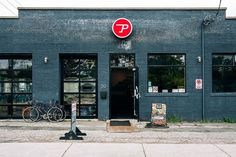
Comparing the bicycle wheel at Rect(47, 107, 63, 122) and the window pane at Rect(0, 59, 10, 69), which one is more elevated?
the window pane at Rect(0, 59, 10, 69)

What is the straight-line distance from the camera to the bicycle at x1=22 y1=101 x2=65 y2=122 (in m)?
20.0

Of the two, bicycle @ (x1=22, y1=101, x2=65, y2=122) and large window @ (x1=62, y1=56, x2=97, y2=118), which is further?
large window @ (x1=62, y1=56, x2=97, y2=118)

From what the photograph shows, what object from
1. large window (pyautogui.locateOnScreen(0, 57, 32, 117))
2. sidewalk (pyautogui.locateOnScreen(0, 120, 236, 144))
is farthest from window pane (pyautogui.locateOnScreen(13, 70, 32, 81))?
sidewalk (pyautogui.locateOnScreen(0, 120, 236, 144))

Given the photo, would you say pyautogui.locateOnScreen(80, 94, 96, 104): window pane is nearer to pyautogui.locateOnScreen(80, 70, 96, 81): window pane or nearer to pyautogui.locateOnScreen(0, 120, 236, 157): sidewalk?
pyautogui.locateOnScreen(80, 70, 96, 81): window pane

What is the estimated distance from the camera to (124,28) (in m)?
20.4

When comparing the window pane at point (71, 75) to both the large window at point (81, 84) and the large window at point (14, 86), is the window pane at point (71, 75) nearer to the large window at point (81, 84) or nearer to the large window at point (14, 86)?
the large window at point (81, 84)

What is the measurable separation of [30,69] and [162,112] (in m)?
6.83

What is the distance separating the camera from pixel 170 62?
813 inches

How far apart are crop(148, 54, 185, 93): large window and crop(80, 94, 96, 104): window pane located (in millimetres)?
2672
